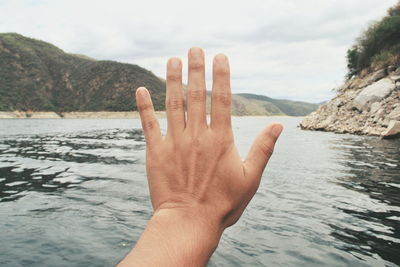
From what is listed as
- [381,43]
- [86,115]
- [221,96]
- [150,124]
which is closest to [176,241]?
[150,124]

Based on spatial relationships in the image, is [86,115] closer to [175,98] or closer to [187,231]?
Answer: [175,98]

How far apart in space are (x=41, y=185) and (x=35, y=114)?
370ft

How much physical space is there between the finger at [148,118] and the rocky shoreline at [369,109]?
21.8 meters

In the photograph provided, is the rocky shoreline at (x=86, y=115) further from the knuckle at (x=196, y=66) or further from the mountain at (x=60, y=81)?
the knuckle at (x=196, y=66)

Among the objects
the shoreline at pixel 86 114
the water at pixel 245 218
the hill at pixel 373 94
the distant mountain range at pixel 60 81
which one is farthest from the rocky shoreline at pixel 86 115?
the water at pixel 245 218

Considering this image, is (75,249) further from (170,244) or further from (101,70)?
(101,70)

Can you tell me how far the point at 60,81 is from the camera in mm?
133125

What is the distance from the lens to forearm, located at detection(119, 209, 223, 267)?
4.33 ft

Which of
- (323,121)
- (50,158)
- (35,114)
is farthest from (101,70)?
(50,158)

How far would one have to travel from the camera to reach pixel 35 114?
349ft

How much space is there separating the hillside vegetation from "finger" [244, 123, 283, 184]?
112 ft

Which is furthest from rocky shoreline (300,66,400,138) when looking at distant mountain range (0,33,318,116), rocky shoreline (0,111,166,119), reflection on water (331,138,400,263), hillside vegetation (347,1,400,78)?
distant mountain range (0,33,318,116)

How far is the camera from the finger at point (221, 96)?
5.02 feet

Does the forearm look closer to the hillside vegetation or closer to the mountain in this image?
the hillside vegetation
